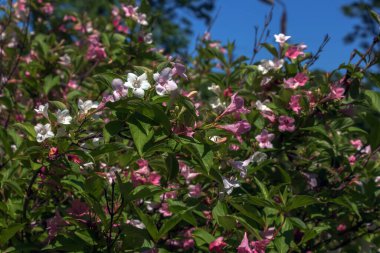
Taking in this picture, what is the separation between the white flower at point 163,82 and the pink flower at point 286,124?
0.92 meters

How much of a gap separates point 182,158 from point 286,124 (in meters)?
0.78

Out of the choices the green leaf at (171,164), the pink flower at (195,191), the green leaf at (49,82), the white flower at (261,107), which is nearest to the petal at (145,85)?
the green leaf at (171,164)

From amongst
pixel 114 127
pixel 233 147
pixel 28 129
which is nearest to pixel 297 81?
pixel 233 147

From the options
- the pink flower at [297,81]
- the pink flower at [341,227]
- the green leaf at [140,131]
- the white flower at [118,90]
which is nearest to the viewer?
the green leaf at [140,131]

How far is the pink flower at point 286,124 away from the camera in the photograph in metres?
2.27

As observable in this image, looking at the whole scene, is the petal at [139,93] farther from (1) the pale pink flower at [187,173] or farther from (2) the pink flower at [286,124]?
(2) the pink flower at [286,124]

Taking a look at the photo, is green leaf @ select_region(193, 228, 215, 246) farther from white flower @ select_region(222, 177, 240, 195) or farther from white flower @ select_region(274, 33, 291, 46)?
white flower @ select_region(274, 33, 291, 46)

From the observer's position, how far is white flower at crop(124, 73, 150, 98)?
4.83 feet

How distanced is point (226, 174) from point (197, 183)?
419 mm

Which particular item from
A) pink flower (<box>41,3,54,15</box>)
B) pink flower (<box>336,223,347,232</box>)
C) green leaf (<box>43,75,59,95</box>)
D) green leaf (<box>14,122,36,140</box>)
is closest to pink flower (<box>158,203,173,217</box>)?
green leaf (<box>14,122,36,140</box>)

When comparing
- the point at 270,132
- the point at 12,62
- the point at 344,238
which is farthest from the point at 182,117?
the point at 12,62

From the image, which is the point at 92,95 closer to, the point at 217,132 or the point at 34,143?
the point at 34,143

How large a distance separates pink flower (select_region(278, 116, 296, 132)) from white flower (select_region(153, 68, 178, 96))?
36.1 inches

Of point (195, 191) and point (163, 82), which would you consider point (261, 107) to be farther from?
point (163, 82)
